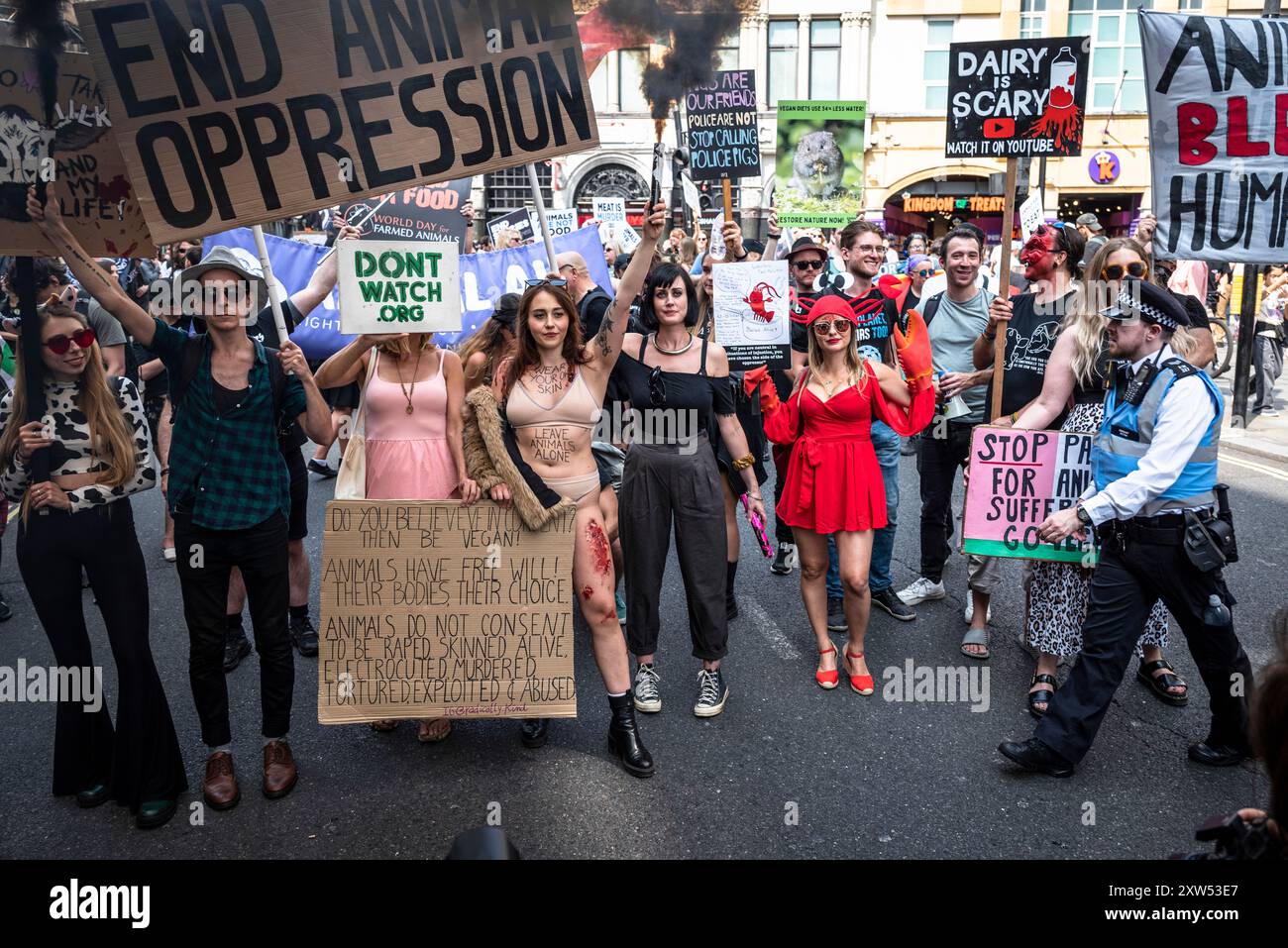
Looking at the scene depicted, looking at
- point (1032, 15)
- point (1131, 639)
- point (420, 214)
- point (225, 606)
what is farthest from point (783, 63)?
point (225, 606)

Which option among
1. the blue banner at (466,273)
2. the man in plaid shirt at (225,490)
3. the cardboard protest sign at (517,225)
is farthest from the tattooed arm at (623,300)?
the cardboard protest sign at (517,225)

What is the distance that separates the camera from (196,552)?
357 cm

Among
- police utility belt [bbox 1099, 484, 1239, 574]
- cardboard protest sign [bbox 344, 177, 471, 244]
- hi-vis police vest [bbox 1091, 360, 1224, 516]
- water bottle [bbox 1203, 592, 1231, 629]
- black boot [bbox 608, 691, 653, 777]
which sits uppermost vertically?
cardboard protest sign [bbox 344, 177, 471, 244]

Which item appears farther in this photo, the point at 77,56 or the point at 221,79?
the point at 77,56

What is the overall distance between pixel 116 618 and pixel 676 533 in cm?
228

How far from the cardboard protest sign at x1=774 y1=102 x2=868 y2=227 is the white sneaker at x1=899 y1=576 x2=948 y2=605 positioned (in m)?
4.45

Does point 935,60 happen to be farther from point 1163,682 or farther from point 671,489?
point 671,489

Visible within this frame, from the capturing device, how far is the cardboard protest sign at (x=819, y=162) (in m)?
9.05

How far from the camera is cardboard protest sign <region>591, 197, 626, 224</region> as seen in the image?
14422 mm

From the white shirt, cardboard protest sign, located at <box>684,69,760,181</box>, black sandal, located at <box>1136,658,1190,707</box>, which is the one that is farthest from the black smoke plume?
black sandal, located at <box>1136,658,1190,707</box>

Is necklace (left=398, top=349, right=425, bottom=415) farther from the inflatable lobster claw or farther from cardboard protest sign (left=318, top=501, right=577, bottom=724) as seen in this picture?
the inflatable lobster claw
